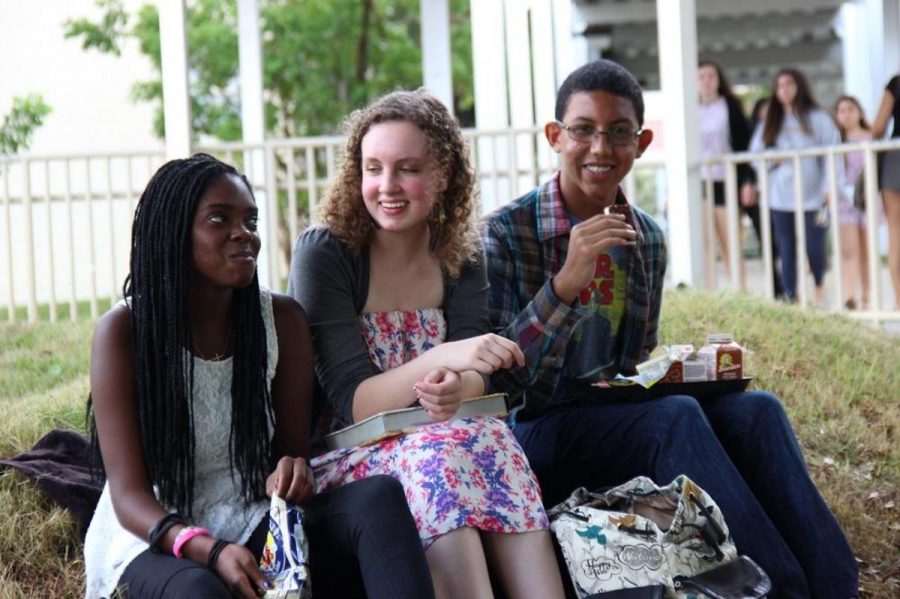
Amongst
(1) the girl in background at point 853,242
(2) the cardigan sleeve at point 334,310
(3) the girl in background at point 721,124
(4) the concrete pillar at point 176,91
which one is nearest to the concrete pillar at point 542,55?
(3) the girl in background at point 721,124

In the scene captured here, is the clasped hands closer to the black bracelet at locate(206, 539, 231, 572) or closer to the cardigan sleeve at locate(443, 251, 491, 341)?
the cardigan sleeve at locate(443, 251, 491, 341)

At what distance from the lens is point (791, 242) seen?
9.35 metres

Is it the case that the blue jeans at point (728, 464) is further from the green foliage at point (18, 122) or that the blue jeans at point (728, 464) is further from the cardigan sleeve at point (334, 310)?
the green foliage at point (18, 122)

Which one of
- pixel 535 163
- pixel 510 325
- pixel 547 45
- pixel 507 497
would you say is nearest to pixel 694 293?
pixel 535 163

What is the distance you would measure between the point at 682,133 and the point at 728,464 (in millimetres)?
→ 4896

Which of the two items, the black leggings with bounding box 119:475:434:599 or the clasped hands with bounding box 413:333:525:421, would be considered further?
the clasped hands with bounding box 413:333:525:421

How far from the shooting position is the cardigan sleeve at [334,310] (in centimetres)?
327

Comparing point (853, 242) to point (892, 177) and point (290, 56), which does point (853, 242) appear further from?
point (290, 56)

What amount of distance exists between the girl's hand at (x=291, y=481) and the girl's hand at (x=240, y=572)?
207 mm

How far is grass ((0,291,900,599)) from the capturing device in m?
3.54

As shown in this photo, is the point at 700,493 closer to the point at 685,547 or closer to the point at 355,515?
the point at 685,547

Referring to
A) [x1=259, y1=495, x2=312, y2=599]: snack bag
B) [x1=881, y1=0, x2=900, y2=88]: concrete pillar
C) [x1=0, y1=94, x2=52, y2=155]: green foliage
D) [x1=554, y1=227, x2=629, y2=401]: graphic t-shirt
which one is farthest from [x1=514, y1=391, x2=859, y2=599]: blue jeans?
[x1=0, y1=94, x2=52, y2=155]: green foliage

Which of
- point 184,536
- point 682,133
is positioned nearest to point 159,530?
point 184,536

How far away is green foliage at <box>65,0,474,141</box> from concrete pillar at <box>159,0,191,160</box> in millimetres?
11023
